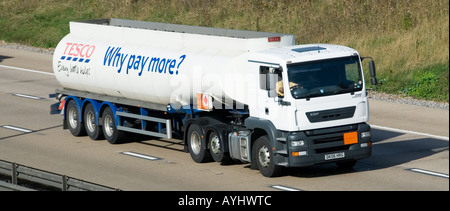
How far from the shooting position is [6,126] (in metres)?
26.3

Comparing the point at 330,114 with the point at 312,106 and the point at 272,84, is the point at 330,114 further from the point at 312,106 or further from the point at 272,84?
the point at 272,84

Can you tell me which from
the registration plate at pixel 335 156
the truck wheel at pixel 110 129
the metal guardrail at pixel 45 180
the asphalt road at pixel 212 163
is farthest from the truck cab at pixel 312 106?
the truck wheel at pixel 110 129

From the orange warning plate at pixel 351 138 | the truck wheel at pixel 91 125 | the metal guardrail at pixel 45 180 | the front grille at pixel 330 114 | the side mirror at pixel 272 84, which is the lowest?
the truck wheel at pixel 91 125

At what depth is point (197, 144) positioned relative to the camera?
20797 millimetres

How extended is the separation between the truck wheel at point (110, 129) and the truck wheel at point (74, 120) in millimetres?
1057

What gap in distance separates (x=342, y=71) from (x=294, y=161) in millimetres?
2097

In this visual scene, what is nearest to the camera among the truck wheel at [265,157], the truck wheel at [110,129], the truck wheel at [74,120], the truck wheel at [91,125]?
the truck wheel at [265,157]

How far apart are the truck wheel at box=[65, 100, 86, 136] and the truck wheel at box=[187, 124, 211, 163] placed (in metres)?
4.74

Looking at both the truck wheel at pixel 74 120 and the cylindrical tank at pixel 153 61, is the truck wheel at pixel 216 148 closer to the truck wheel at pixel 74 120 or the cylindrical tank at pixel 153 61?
the cylindrical tank at pixel 153 61

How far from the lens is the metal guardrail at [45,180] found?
51.3ft

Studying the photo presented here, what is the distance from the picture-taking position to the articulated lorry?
18302 mm

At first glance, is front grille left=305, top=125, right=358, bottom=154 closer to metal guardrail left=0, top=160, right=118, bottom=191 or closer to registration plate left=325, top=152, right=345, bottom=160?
registration plate left=325, top=152, right=345, bottom=160

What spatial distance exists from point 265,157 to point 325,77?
2.06 meters

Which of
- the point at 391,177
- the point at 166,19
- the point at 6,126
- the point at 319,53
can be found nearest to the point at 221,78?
the point at 319,53
